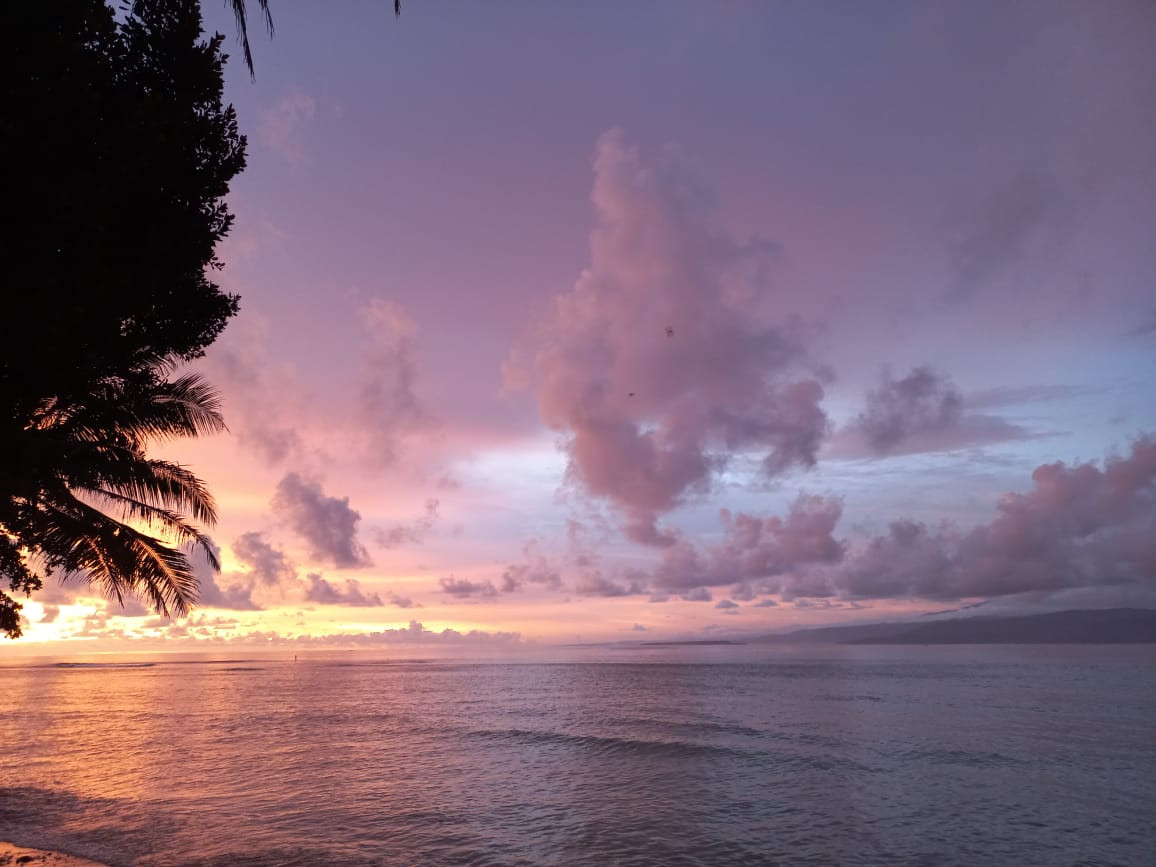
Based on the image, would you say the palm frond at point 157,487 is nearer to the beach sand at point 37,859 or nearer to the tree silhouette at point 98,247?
the tree silhouette at point 98,247

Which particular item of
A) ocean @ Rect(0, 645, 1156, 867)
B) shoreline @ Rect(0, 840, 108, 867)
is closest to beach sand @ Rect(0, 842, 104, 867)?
shoreline @ Rect(0, 840, 108, 867)

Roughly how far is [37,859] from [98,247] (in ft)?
43.3

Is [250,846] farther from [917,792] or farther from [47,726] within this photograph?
[47,726]

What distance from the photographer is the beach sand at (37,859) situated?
13.9 metres

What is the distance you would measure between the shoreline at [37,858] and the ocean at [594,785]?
0.60 metres

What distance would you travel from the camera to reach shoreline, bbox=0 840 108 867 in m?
13.9

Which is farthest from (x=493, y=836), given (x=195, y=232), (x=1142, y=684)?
(x=1142, y=684)

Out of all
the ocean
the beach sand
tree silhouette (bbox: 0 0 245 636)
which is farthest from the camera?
the ocean

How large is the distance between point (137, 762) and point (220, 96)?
1104 inches

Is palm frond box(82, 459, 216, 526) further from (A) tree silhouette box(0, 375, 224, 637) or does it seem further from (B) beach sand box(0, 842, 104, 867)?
(B) beach sand box(0, 842, 104, 867)

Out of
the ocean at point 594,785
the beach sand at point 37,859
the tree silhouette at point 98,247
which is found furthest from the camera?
the ocean at point 594,785

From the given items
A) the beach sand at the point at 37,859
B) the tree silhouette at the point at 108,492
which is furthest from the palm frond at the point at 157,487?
the beach sand at the point at 37,859

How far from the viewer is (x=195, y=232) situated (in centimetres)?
1149

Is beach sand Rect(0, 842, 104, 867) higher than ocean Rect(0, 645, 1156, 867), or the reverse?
beach sand Rect(0, 842, 104, 867)
